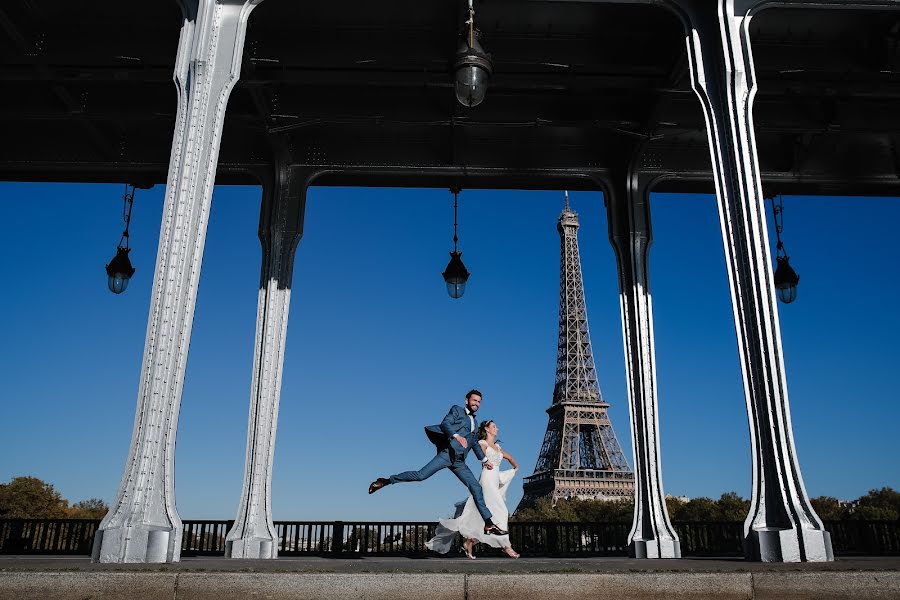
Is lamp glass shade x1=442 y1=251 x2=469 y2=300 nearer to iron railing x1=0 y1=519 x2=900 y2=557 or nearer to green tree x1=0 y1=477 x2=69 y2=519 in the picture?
iron railing x1=0 y1=519 x2=900 y2=557

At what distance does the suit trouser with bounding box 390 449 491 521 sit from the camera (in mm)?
8859

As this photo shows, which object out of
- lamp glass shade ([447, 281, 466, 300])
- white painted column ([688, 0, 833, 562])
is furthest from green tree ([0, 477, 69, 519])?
white painted column ([688, 0, 833, 562])

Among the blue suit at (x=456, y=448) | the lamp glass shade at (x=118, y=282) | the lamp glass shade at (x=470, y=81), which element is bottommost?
the blue suit at (x=456, y=448)

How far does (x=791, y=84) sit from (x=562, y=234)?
193 feet

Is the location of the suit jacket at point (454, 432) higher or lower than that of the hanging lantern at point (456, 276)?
lower

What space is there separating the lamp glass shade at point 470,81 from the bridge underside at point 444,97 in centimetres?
283

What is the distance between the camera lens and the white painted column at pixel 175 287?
630 centimetres

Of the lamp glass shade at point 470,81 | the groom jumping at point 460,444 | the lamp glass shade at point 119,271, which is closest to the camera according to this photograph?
the lamp glass shade at point 470,81

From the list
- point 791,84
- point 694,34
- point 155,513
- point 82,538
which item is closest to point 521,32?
point 694,34

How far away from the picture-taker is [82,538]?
1532 centimetres

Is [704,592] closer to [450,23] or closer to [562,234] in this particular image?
[450,23]

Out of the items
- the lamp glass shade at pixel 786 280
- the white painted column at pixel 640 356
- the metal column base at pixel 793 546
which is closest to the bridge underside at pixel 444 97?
the white painted column at pixel 640 356

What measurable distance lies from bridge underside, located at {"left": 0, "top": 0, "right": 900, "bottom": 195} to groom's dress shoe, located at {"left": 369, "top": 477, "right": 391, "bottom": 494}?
6047 mm

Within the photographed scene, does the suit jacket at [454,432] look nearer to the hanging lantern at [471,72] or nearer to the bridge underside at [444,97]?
the hanging lantern at [471,72]
